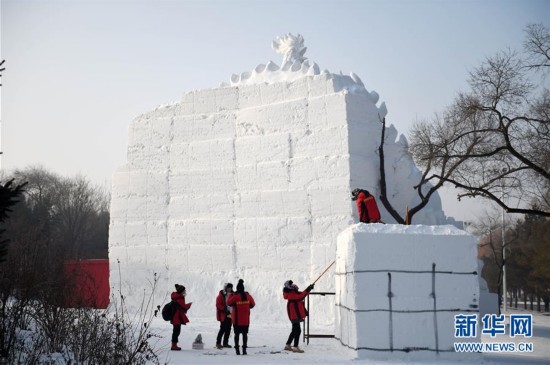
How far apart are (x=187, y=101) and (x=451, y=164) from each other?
8.95m

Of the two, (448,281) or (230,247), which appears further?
(230,247)

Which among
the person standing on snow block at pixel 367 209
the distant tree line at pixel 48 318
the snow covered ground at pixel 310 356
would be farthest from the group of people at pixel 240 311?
the person standing on snow block at pixel 367 209

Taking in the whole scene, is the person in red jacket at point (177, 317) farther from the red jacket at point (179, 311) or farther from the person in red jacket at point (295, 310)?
the person in red jacket at point (295, 310)

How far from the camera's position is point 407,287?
11.4 m

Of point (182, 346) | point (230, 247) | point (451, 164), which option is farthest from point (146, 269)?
point (451, 164)

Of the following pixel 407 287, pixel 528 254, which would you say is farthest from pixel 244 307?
pixel 528 254

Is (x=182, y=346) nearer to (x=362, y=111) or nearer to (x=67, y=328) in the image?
(x=67, y=328)

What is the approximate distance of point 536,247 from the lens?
36812mm

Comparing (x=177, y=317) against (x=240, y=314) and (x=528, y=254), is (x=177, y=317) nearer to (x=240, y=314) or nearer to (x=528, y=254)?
(x=240, y=314)

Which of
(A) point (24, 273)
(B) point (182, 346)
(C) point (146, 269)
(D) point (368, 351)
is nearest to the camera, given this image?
(A) point (24, 273)

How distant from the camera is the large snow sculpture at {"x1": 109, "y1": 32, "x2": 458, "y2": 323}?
19281 mm

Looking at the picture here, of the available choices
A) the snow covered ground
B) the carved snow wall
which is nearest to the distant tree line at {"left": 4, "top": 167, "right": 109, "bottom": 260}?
the carved snow wall

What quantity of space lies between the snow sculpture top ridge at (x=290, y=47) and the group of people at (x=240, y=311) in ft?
33.4

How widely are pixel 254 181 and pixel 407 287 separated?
31.3ft
